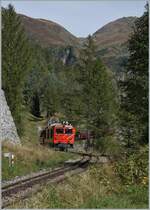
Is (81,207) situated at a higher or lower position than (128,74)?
lower

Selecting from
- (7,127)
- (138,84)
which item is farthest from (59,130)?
(138,84)

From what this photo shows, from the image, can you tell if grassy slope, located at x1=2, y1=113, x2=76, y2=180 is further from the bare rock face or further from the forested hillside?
the bare rock face

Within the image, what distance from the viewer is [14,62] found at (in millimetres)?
47094

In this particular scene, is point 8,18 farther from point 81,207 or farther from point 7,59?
point 81,207

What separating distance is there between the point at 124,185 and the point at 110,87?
44.4 metres

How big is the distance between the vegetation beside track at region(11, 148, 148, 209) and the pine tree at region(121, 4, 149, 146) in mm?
7131

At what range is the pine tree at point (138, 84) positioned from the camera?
21.9 meters

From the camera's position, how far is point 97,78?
174 ft

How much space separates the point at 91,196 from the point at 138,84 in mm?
11324

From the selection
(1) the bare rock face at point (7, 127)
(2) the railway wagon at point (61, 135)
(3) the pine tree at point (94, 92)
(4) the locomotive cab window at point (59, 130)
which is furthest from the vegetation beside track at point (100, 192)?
(3) the pine tree at point (94, 92)

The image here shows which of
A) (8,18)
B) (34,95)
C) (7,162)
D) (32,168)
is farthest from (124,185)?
(34,95)

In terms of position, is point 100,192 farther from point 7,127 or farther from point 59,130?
point 59,130

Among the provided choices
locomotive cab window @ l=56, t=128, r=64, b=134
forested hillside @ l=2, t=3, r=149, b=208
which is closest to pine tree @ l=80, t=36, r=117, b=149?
forested hillside @ l=2, t=3, r=149, b=208

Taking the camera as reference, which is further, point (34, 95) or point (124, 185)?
point (34, 95)
